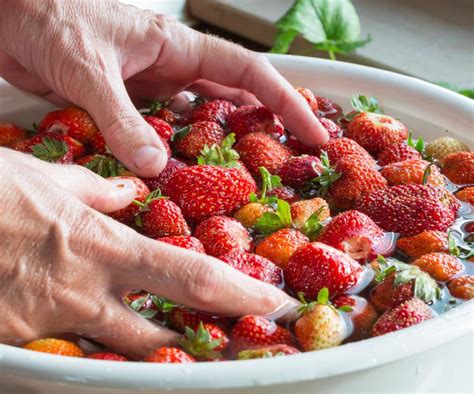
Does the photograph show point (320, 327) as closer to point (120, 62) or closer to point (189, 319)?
point (189, 319)

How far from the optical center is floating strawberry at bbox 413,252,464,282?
0.81 metres

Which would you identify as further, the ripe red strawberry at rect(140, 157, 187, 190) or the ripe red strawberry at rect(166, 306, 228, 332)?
the ripe red strawberry at rect(140, 157, 187, 190)

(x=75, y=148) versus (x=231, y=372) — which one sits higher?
(x=231, y=372)

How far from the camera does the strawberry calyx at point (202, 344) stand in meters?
0.71

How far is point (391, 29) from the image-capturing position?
86.0 inches

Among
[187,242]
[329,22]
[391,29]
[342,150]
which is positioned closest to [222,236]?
[187,242]

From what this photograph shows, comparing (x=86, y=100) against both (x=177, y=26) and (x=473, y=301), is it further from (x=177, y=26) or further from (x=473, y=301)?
(x=473, y=301)

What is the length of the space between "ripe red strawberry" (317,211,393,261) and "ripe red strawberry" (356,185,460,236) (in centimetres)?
3

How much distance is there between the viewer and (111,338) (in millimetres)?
738

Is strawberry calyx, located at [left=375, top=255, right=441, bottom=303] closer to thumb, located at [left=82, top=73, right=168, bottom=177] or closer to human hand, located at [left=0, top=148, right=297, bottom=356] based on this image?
human hand, located at [left=0, top=148, right=297, bottom=356]

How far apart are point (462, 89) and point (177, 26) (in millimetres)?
896

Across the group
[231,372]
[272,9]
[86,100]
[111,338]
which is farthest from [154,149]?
[272,9]

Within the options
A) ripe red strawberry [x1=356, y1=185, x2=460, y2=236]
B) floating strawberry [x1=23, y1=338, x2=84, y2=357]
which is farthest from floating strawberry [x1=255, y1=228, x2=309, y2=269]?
floating strawberry [x1=23, y1=338, x2=84, y2=357]

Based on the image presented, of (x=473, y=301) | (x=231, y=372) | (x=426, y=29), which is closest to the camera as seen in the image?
(x=231, y=372)
